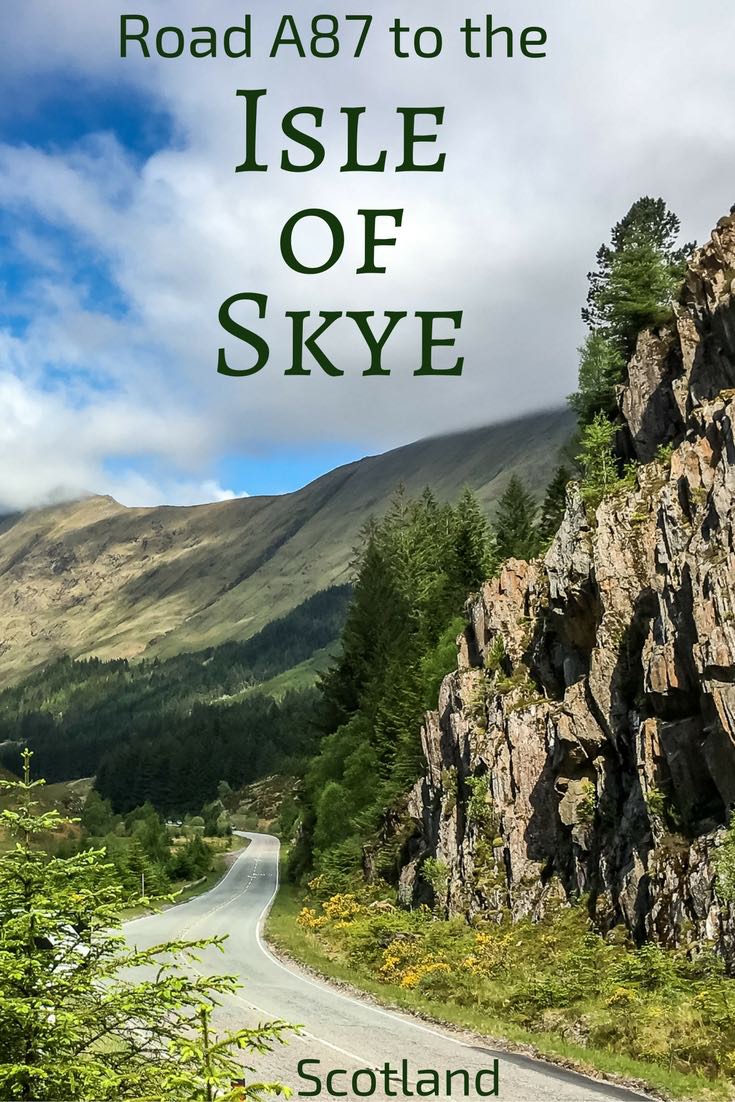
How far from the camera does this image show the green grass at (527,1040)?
15539 mm

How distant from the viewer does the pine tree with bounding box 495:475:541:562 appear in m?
61.8

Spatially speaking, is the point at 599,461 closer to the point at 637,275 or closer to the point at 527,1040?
the point at 637,275

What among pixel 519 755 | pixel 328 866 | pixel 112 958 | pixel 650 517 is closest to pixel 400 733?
pixel 328 866

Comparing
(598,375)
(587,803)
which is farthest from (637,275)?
(587,803)

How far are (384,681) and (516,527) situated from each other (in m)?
16.5

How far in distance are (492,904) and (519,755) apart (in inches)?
234

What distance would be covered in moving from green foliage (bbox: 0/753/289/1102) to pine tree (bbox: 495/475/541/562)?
54914 mm

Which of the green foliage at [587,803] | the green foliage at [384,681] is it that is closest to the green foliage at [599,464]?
the green foliage at [587,803]

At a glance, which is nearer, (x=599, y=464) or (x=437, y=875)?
(x=437, y=875)

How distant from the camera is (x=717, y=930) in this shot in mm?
22172

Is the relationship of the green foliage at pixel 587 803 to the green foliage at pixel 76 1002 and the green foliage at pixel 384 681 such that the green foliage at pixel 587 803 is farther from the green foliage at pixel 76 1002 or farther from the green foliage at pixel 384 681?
the green foliage at pixel 76 1002

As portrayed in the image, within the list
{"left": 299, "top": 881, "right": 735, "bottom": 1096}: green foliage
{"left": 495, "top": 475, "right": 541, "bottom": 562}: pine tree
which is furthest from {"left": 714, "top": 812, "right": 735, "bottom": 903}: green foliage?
{"left": 495, "top": 475, "right": 541, "bottom": 562}: pine tree

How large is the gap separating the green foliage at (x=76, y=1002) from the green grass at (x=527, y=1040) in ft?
40.2

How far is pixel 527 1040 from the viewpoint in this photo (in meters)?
19.7
